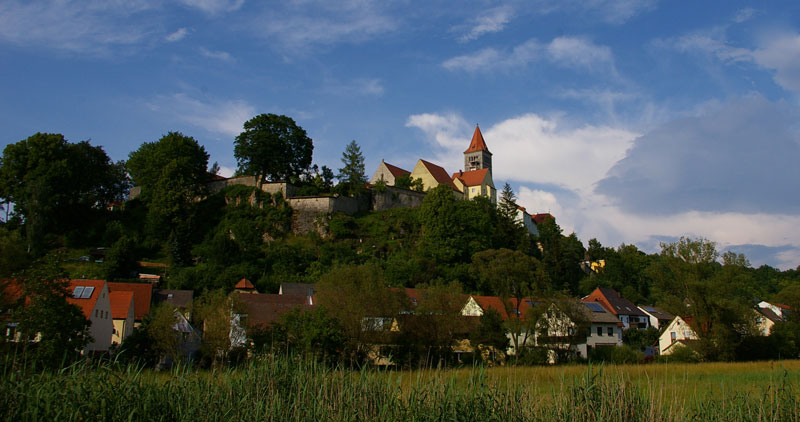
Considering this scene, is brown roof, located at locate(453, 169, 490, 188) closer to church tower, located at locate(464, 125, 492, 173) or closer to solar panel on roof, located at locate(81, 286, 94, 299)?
church tower, located at locate(464, 125, 492, 173)

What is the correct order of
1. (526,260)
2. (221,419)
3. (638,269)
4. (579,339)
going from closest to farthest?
1. (221,419)
2. (579,339)
3. (526,260)
4. (638,269)

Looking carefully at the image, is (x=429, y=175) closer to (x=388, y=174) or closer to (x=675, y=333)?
(x=388, y=174)

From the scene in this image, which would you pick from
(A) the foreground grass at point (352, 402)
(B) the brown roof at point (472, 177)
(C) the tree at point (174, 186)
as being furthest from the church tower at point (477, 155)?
(A) the foreground grass at point (352, 402)

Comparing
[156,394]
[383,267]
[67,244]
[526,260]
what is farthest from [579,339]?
[67,244]

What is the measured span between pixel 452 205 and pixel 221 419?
178 feet

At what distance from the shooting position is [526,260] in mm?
39969

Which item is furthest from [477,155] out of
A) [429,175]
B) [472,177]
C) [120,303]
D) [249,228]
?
[120,303]

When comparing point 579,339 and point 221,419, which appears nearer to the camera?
point 221,419

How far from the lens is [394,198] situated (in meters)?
72.2

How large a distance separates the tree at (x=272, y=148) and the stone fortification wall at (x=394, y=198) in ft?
31.8

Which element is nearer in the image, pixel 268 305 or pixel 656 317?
pixel 268 305

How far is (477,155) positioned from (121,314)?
80234mm

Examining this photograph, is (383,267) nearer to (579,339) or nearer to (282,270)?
(282,270)

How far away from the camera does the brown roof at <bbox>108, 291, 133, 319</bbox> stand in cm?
3769
